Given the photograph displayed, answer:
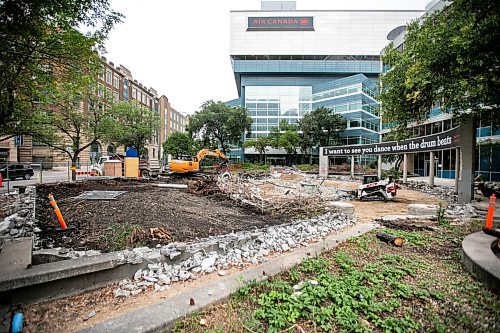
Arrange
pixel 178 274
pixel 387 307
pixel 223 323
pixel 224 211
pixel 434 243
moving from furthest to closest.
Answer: pixel 224 211 → pixel 434 243 → pixel 178 274 → pixel 387 307 → pixel 223 323

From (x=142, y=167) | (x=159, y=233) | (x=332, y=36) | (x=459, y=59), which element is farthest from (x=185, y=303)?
(x=332, y=36)

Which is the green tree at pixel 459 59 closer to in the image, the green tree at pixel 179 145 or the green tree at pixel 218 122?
the green tree at pixel 218 122

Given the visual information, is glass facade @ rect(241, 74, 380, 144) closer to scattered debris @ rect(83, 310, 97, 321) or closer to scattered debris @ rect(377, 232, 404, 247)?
scattered debris @ rect(377, 232, 404, 247)

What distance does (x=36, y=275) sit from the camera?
2.92 metres

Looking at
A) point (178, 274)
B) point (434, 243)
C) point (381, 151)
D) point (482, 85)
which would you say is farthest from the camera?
point (381, 151)

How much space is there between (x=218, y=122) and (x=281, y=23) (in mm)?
40801

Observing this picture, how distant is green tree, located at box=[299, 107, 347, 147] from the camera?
142 feet

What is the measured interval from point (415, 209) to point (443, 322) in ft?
20.7

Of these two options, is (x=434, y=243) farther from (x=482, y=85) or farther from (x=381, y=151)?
(x=381, y=151)

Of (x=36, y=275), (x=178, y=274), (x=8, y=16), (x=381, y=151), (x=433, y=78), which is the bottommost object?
(x=178, y=274)

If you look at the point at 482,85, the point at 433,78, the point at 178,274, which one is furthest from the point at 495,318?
the point at 433,78

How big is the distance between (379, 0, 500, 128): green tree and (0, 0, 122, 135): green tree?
344 inches

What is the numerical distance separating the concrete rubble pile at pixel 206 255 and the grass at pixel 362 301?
956 millimetres

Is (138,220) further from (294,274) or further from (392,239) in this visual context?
(392,239)
